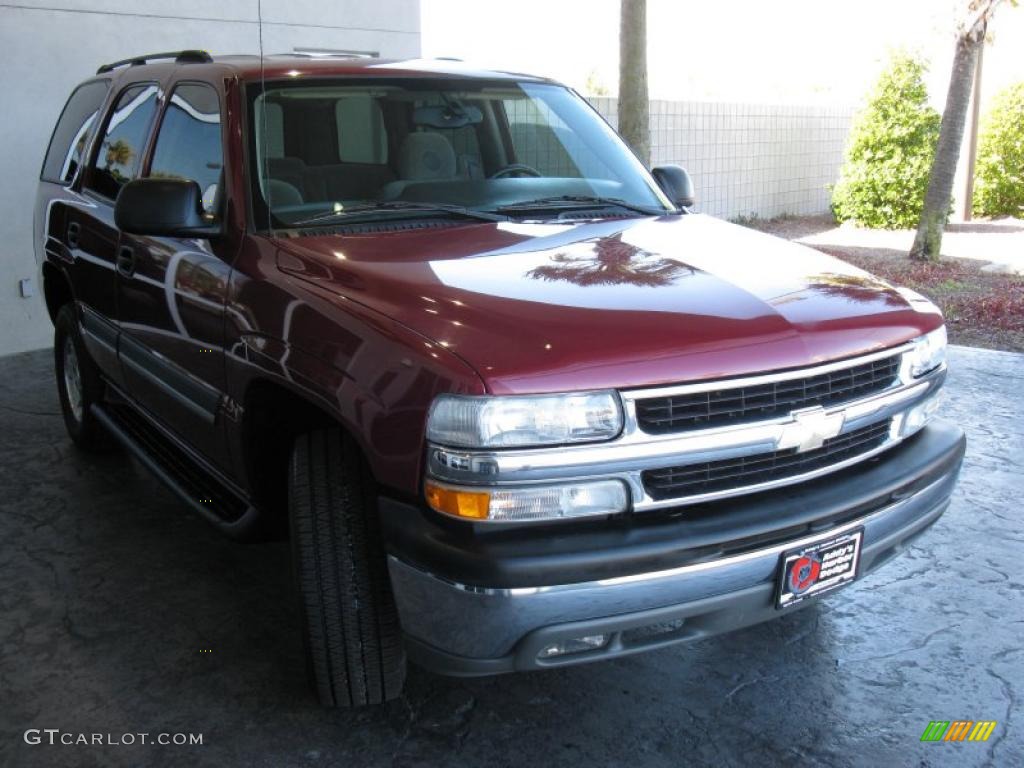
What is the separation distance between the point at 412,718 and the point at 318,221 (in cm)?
162

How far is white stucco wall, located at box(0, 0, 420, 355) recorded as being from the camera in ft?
23.4

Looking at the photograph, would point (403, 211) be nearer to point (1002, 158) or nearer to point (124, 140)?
point (124, 140)

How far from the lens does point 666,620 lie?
8.00 feet

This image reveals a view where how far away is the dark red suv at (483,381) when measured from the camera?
2355 millimetres

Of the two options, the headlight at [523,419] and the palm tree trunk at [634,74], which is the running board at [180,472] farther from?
the palm tree trunk at [634,74]

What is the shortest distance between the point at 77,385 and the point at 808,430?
4036mm

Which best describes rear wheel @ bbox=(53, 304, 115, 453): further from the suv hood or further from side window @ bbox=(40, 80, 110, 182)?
the suv hood

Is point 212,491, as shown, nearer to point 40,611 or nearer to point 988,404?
point 40,611

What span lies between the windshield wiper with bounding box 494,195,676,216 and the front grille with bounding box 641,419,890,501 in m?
1.40

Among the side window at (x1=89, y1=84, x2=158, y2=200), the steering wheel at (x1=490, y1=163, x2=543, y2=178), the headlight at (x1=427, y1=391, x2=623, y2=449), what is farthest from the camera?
the side window at (x1=89, y1=84, x2=158, y2=200)

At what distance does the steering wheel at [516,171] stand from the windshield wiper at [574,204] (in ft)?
0.76

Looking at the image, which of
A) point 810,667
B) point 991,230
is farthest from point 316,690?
point 991,230

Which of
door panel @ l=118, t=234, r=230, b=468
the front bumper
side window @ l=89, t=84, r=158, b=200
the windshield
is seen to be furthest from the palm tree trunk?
the front bumper

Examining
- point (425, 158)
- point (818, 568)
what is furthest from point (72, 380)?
point (818, 568)
